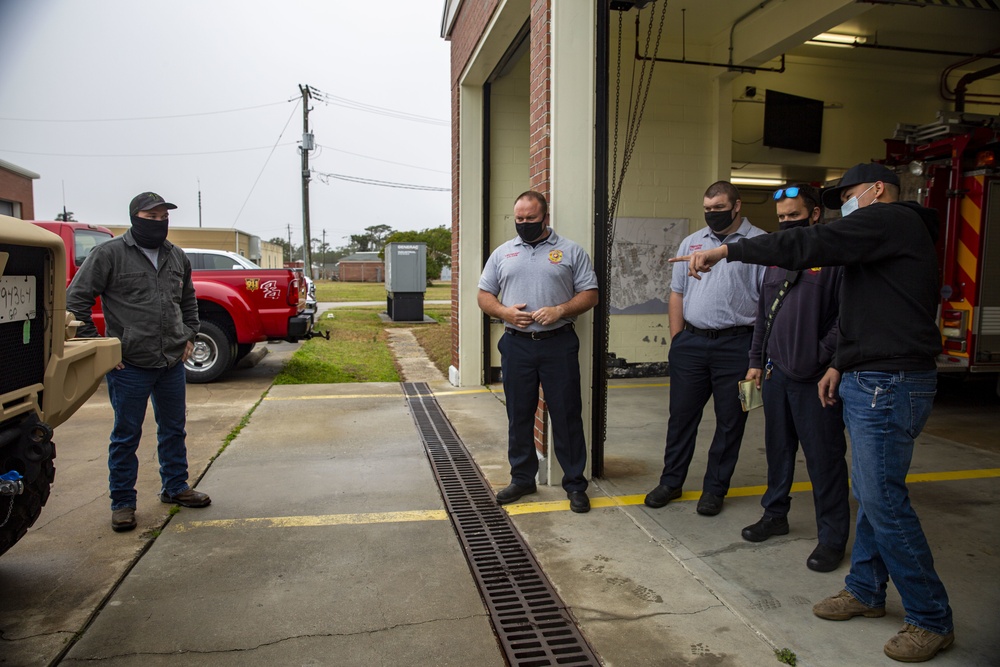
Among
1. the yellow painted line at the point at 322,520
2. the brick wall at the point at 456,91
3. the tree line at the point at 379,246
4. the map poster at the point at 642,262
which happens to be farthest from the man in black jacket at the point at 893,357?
the tree line at the point at 379,246

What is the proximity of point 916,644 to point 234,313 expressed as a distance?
8300 mm

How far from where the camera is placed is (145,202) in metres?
4.17

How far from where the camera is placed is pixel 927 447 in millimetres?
6035

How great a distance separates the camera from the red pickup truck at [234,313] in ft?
29.7

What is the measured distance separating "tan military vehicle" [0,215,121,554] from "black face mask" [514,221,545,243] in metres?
2.48

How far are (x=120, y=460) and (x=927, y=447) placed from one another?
6.22 metres

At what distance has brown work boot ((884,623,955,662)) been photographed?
2.70 meters

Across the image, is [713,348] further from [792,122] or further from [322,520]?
[792,122]

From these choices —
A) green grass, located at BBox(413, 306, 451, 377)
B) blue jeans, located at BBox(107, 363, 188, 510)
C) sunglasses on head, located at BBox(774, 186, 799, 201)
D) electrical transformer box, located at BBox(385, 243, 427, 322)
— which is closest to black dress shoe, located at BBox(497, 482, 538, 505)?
blue jeans, located at BBox(107, 363, 188, 510)

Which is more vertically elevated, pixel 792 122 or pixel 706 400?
pixel 792 122

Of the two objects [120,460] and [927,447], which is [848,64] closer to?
[927,447]

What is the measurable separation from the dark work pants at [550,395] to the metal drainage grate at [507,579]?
16.6 inches

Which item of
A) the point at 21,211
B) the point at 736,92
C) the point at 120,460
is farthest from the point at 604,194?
the point at 21,211

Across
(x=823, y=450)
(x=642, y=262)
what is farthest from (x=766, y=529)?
(x=642, y=262)
